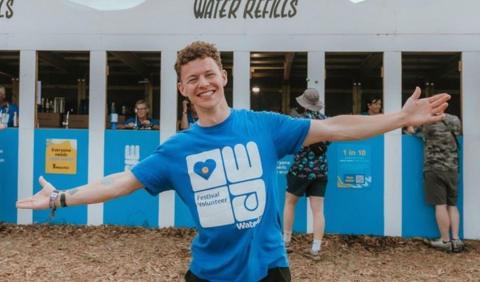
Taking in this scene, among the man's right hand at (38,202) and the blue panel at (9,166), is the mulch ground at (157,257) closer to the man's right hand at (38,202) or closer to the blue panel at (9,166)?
the blue panel at (9,166)

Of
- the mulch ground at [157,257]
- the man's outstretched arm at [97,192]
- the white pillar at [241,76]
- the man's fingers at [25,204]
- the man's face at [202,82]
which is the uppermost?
the white pillar at [241,76]

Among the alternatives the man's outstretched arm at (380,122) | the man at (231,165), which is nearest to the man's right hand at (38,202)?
the man at (231,165)

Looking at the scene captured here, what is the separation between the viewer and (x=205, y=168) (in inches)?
65.5

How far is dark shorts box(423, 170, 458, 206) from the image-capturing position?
4.91 m

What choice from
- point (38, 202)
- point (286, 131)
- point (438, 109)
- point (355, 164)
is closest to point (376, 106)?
point (355, 164)

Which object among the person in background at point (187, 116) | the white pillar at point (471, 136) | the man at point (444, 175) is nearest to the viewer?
the man at point (444, 175)

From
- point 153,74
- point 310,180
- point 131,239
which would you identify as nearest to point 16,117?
point 131,239

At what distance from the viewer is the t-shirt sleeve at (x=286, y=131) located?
1.75 meters

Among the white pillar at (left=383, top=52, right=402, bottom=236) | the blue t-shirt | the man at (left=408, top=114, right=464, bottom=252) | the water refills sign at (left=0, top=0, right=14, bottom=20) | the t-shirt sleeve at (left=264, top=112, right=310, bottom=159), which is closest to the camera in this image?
the blue t-shirt

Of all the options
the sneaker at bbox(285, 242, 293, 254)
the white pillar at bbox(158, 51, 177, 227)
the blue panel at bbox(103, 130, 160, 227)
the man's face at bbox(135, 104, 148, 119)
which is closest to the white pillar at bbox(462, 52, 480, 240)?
the sneaker at bbox(285, 242, 293, 254)

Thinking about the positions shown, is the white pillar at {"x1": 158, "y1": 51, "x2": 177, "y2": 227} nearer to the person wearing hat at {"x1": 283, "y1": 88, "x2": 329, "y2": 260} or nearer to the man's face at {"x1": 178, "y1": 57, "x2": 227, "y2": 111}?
the person wearing hat at {"x1": 283, "y1": 88, "x2": 329, "y2": 260}

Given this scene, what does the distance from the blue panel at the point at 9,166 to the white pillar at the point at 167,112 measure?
1856 millimetres

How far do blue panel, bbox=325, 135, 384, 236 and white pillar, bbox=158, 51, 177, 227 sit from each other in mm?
1862

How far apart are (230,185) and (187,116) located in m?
4.08
